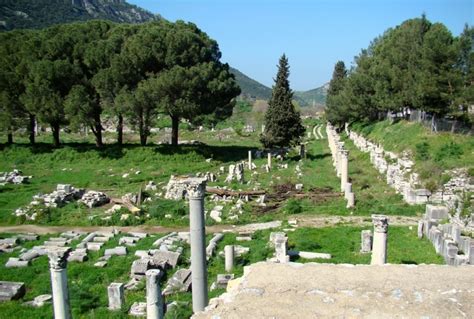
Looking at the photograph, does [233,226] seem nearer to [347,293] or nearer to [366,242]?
[366,242]

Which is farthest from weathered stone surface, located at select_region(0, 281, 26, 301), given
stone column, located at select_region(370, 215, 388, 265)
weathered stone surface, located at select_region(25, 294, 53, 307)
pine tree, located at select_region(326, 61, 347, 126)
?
pine tree, located at select_region(326, 61, 347, 126)

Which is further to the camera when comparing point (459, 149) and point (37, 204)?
point (459, 149)

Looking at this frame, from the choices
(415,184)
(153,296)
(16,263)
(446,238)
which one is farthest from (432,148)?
(16,263)

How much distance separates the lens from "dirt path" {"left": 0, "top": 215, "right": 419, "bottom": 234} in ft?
58.3

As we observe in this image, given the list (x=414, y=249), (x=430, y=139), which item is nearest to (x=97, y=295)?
(x=414, y=249)

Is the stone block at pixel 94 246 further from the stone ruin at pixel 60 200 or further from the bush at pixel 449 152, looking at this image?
the bush at pixel 449 152

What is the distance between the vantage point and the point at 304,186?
23.8 metres

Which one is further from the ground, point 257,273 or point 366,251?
point 257,273

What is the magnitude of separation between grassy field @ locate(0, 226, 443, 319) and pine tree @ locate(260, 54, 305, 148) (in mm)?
17126

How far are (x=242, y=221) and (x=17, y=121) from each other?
23072 millimetres

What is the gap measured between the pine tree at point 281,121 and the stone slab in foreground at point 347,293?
971 inches

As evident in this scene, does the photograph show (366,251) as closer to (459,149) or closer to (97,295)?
(97,295)

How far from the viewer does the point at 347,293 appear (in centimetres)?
798

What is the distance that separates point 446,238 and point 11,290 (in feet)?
41.6
